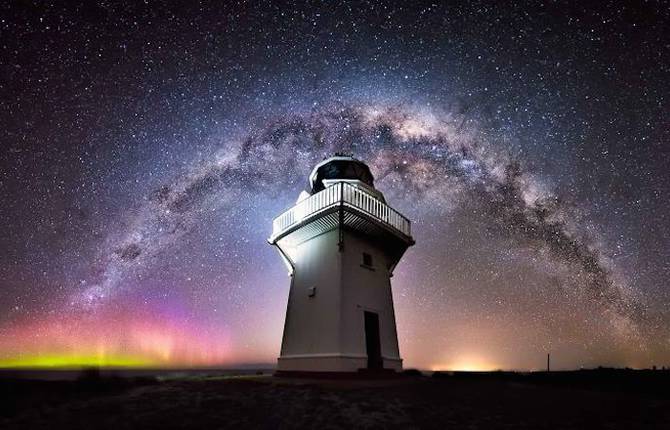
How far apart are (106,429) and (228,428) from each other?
170cm

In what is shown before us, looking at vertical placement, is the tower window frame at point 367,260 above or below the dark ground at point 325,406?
above

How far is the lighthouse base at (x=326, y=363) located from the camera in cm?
1227

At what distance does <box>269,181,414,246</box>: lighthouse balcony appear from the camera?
1367 centimetres

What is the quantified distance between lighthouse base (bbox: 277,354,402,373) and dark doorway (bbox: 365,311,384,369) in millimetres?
262

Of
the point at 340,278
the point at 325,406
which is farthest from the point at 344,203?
the point at 325,406

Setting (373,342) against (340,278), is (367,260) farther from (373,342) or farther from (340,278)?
(373,342)

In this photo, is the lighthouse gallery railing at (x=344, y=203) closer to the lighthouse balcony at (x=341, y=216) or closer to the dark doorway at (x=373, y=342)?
the lighthouse balcony at (x=341, y=216)

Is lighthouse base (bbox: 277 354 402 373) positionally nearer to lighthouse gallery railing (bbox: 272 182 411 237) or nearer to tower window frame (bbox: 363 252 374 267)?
tower window frame (bbox: 363 252 374 267)

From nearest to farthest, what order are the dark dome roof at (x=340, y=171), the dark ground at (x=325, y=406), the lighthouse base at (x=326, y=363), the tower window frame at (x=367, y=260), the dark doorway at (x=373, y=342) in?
1. the dark ground at (x=325, y=406)
2. the lighthouse base at (x=326, y=363)
3. the dark doorway at (x=373, y=342)
4. the tower window frame at (x=367, y=260)
5. the dark dome roof at (x=340, y=171)

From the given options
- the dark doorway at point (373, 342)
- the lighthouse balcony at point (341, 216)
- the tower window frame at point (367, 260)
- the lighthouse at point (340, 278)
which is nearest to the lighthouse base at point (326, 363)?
the lighthouse at point (340, 278)

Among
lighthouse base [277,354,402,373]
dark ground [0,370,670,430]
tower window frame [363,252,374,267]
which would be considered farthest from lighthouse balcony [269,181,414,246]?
dark ground [0,370,670,430]

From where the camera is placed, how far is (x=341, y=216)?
1352cm

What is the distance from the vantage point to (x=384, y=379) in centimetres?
1262

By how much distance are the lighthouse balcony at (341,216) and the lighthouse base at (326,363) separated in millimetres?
4569
